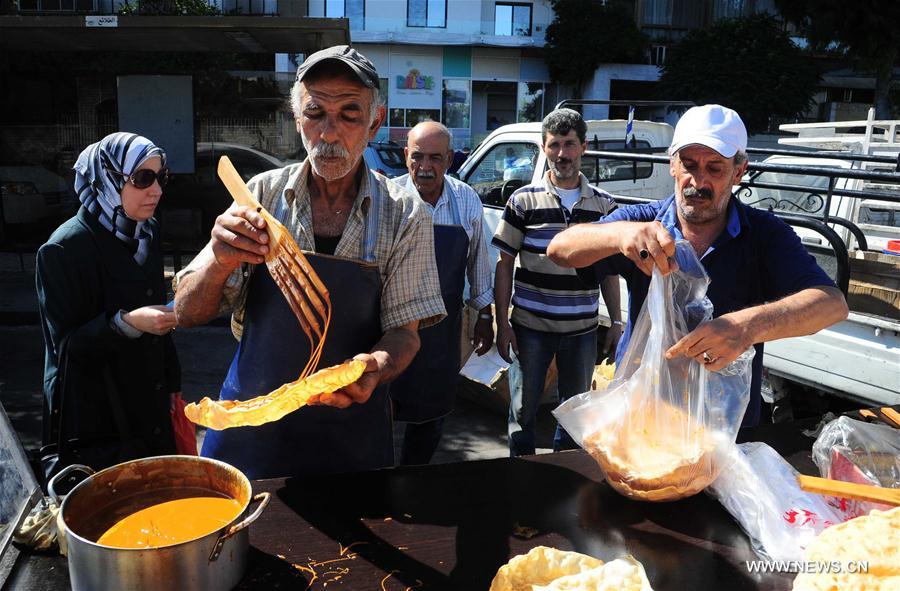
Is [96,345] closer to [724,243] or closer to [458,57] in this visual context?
[724,243]

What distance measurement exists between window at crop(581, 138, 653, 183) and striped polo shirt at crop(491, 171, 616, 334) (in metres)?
2.16

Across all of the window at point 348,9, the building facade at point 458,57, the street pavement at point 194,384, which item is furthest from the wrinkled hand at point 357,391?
the window at point 348,9

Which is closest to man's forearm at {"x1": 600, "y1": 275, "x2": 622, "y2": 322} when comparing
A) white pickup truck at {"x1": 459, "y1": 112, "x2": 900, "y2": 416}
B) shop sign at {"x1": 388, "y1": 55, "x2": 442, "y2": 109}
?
white pickup truck at {"x1": 459, "y1": 112, "x2": 900, "y2": 416}

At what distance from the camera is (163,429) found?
104 inches

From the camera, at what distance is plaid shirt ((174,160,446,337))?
198 cm

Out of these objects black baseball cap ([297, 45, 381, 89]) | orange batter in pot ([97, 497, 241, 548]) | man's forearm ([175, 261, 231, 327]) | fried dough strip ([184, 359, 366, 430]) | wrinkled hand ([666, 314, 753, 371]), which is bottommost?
Result: orange batter in pot ([97, 497, 241, 548])

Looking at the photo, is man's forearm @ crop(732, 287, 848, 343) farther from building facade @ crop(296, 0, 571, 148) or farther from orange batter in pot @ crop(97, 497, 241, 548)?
building facade @ crop(296, 0, 571, 148)

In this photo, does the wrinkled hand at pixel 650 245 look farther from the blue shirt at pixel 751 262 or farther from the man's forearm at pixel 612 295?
the man's forearm at pixel 612 295

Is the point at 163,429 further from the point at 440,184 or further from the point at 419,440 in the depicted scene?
the point at 440,184

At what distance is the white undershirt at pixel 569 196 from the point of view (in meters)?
3.82

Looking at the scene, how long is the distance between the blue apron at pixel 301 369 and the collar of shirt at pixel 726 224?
1.01 metres

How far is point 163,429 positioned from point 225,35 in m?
6.54

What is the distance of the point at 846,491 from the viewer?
4.95ft

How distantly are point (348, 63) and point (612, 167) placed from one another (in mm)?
4749
